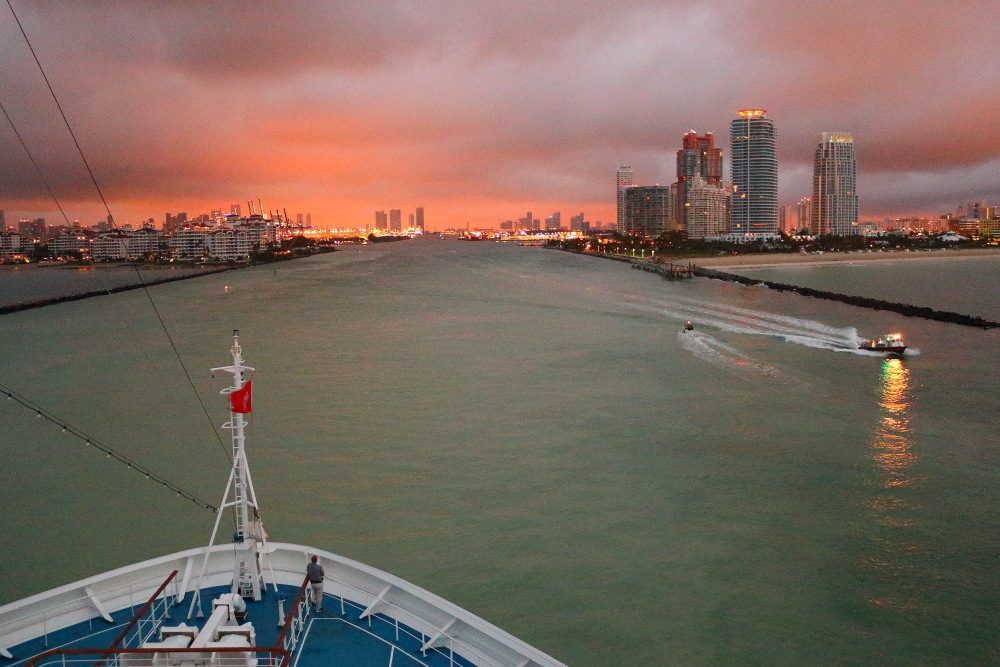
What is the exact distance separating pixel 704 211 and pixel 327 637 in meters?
99.1

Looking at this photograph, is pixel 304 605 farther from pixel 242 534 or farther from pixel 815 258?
pixel 815 258

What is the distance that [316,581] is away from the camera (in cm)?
290

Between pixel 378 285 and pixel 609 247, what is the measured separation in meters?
43.1

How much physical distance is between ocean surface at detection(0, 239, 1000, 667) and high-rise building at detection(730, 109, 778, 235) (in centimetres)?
7599

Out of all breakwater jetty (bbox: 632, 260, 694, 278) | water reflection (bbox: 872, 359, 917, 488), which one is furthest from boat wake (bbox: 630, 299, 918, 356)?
breakwater jetty (bbox: 632, 260, 694, 278)

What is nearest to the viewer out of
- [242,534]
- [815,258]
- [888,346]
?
[242,534]

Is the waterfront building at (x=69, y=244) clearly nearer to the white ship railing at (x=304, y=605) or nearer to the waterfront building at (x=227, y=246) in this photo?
the waterfront building at (x=227, y=246)

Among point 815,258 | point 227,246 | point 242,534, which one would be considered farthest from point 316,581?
point 227,246

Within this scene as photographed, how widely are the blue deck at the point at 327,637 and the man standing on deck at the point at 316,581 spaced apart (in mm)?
51

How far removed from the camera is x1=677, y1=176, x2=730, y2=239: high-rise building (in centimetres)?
9431

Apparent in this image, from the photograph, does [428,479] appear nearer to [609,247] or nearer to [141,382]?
[141,382]

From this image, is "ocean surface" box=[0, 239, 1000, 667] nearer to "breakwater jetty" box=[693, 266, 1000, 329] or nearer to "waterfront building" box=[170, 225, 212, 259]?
"breakwater jetty" box=[693, 266, 1000, 329]

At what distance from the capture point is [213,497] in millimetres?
5930

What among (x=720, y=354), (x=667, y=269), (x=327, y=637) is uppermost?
(x=667, y=269)
